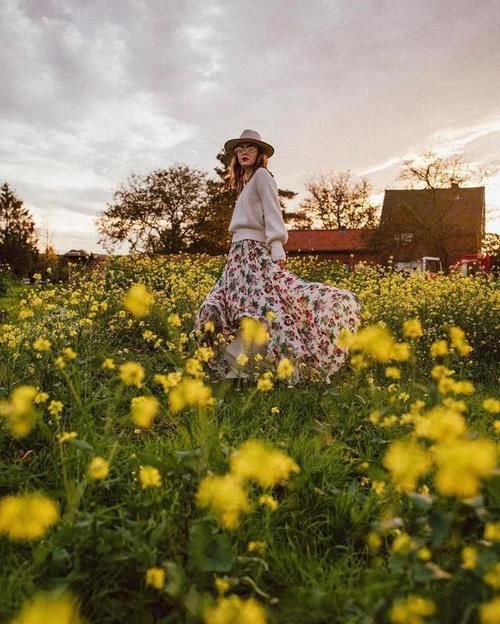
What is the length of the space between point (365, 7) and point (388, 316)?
3018mm

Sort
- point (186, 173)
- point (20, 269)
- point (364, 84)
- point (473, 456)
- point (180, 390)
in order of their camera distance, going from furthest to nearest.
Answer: point (186, 173) < point (20, 269) < point (364, 84) < point (180, 390) < point (473, 456)

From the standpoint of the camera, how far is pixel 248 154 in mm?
4648

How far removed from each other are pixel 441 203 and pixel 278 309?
1195 inches

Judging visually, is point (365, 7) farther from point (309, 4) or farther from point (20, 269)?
point (20, 269)

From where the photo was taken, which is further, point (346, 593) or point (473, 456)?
point (346, 593)

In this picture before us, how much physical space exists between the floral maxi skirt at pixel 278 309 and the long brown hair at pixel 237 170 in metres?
0.54

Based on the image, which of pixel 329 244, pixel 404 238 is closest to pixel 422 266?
pixel 404 238

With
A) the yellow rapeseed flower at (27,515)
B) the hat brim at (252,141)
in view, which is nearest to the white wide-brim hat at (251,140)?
the hat brim at (252,141)

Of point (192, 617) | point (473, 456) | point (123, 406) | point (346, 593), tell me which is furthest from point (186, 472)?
point (123, 406)

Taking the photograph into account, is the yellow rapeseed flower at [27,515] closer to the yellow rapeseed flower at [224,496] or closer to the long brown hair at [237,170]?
the yellow rapeseed flower at [224,496]

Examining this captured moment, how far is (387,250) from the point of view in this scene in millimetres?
32312

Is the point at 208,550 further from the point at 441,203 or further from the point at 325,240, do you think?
the point at 325,240

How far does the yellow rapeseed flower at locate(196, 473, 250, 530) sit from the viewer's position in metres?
1.43

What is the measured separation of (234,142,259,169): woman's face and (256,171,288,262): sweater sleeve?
0.16 m
